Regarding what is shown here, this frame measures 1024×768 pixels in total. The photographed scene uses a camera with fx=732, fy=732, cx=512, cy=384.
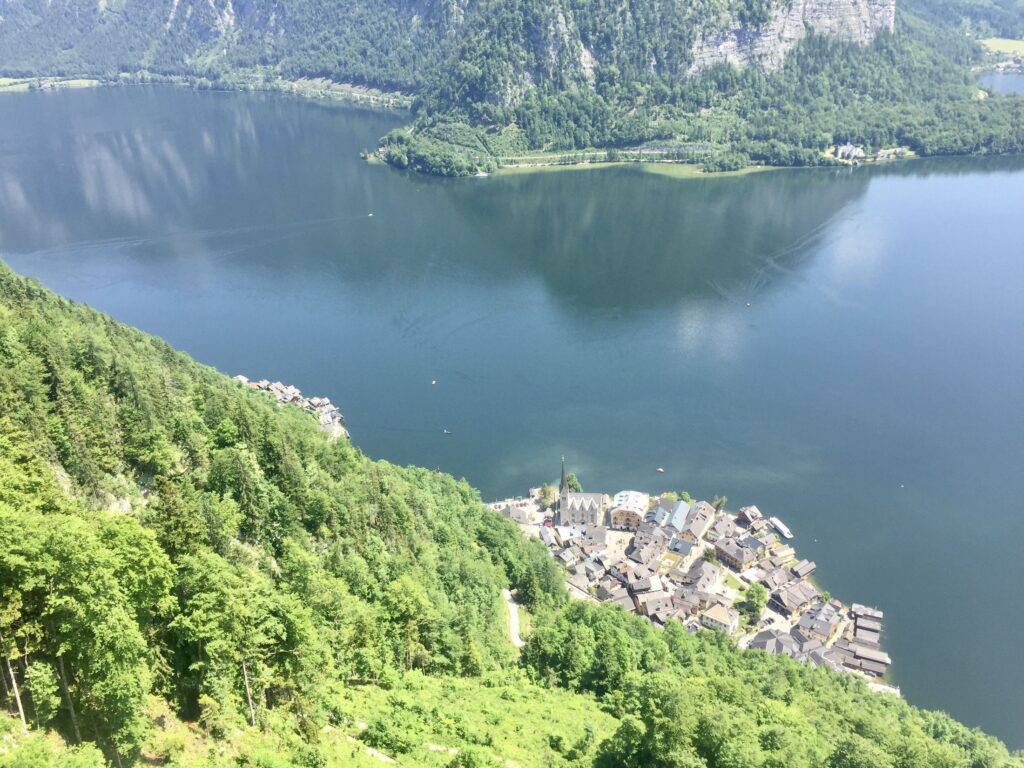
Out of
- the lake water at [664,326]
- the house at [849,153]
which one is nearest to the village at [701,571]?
the lake water at [664,326]

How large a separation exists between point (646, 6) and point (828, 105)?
5495 centimetres

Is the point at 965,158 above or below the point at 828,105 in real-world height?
below

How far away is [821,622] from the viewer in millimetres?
54375

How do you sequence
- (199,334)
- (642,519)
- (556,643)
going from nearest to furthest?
(556,643) → (642,519) → (199,334)

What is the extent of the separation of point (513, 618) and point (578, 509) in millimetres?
20979

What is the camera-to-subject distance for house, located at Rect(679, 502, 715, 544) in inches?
2477

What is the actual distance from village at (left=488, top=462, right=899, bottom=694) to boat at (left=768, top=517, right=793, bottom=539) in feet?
0.28

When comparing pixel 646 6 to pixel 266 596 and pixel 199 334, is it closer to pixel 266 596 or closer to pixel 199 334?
pixel 199 334

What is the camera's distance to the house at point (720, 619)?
2143 inches

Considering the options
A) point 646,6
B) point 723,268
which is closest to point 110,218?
point 723,268

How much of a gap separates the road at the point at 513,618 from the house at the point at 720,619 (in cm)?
1657

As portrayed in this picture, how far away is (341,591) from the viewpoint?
1153 inches

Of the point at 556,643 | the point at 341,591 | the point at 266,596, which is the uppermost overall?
the point at 266,596

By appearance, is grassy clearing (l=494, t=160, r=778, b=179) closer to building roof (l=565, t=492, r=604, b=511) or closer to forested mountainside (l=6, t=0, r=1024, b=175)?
forested mountainside (l=6, t=0, r=1024, b=175)
